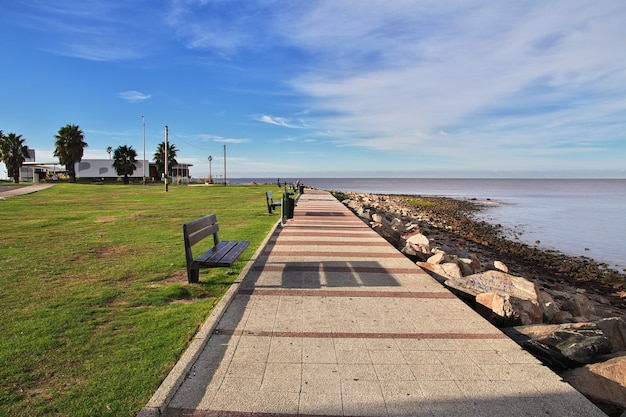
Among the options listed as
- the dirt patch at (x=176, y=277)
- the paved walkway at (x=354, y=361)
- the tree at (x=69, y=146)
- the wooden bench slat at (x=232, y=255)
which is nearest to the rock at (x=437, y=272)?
the paved walkway at (x=354, y=361)

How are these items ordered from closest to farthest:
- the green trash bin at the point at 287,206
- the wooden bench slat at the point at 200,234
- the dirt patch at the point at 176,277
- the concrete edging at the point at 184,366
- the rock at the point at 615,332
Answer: the concrete edging at the point at 184,366 → the rock at the point at 615,332 → the wooden bench slat at the point at 200,234 → the dirt patch at the point at 176,277 → the green trash bin at the point at 287,206

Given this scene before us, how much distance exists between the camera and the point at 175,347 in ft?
12.3

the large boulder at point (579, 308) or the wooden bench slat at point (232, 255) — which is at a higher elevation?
the wooden bench slat at point (232, 255)

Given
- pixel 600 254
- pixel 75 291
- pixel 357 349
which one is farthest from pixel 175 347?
pixel 600 254

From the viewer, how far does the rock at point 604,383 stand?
3.14 meters

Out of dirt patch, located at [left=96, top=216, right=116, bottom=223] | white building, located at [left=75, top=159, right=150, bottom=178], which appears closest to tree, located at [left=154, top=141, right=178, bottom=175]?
white building, located at [left=75, top=159, right=150, bottom=178]

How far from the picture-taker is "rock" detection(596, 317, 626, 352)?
4.68m

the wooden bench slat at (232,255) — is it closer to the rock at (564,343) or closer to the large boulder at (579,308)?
the rock at (564,343)

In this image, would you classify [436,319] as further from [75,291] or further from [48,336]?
[75,291]

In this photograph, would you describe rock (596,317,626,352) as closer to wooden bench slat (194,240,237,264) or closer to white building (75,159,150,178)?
wooden bench slat (194,240,237,264)

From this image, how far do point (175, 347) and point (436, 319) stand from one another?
281 cm

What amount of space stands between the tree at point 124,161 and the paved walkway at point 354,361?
190 ft

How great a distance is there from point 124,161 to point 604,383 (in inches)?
2467

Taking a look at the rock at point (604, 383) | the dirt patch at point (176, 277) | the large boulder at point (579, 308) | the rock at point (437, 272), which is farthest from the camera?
the large boulder at point (579, 308)
